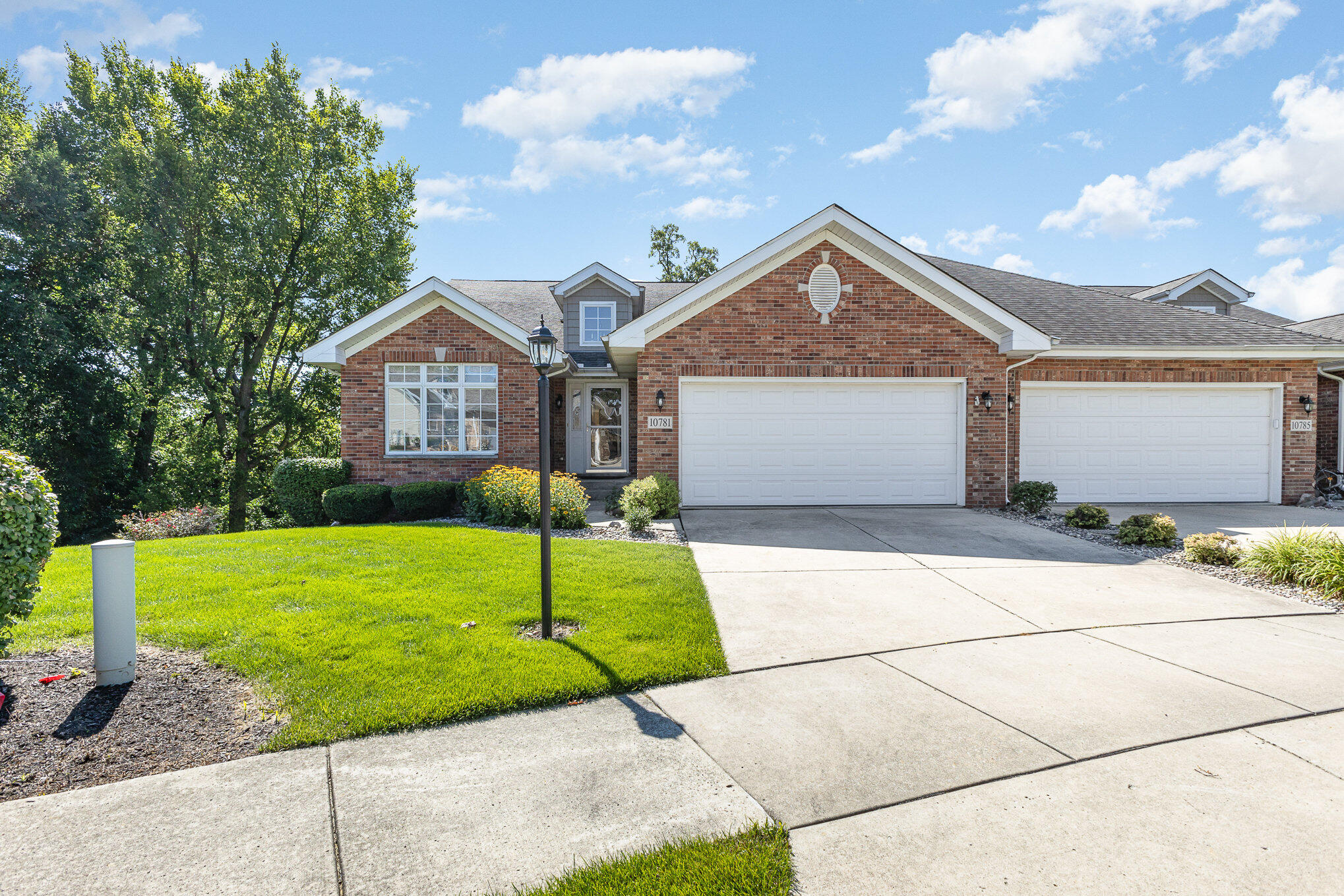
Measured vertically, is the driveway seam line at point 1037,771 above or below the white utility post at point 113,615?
below

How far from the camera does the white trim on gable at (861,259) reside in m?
10.9

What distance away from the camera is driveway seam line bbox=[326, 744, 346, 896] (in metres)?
2.22

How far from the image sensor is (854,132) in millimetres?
10570

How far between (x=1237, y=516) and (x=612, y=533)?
1068 centimetres

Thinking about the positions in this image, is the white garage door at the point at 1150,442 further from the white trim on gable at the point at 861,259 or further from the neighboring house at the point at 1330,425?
the neighboring house at the point at 1330,425

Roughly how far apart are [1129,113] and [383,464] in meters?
14.5

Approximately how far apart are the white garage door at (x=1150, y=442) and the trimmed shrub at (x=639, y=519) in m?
7.54

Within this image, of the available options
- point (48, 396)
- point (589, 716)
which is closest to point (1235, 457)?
point (589, 716)

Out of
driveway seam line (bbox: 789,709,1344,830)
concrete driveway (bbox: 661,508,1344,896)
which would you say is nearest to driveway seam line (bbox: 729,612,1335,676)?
concrete driveway (bbox: 661,508,1344,896)

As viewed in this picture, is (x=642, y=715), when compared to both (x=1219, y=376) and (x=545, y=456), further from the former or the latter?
(x=1219, y=376)

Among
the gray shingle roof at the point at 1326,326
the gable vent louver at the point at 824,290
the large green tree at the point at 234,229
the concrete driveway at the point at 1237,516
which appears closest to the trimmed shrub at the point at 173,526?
the large green tree at the point at 234,229

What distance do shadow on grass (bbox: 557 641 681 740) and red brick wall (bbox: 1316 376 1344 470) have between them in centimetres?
1616

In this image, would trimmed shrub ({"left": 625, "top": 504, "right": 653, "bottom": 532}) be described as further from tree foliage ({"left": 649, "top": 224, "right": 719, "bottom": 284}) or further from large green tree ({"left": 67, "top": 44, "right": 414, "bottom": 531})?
tree foliage ({"left": 649, "top": 224, "right": 719, "bottom": 284})

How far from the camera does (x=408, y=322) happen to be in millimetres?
12672
